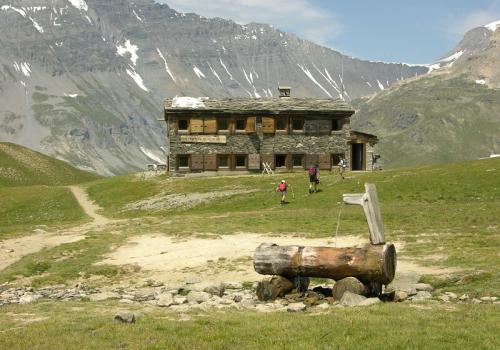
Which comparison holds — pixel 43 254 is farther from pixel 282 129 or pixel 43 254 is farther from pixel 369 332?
pixel 282 129

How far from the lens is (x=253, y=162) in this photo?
78.9m

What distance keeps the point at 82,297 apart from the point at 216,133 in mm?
56493

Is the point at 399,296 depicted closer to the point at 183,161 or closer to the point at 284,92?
the point at 183,161

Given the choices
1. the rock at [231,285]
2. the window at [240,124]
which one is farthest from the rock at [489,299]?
the window at [240,124]

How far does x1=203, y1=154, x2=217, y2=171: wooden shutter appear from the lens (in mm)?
77688

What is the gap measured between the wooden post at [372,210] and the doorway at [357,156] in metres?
64.5

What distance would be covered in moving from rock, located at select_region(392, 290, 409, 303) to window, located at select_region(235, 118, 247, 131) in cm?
6039

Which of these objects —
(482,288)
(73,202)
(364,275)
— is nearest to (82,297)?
(364,275)

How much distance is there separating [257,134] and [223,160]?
552 cm

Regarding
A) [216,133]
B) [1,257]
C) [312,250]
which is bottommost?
[1,257]

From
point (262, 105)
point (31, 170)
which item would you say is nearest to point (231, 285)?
point (262, 105)

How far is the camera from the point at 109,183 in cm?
8050

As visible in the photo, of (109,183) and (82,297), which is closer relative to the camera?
(82,297)

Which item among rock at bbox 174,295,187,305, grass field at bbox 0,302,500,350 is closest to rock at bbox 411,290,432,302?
grass field at bbox 0,302,500,350
